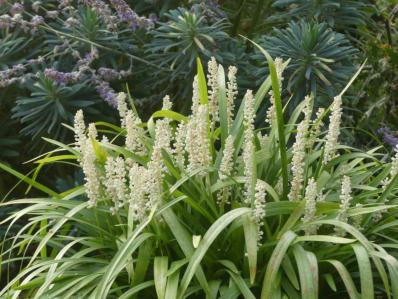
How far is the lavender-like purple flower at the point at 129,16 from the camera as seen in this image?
4.31 m

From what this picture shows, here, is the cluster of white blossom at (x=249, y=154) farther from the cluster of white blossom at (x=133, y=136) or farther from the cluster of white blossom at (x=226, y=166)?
the cluster of white blossom at (x=133, y=136)

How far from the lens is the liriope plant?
8.97ft

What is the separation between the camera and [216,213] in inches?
120

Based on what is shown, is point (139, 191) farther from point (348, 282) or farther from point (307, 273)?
point (348, 282)

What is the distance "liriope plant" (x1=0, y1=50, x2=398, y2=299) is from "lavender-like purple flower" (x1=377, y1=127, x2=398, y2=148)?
1.34 meters

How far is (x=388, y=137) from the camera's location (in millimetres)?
4656

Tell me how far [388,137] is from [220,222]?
2185mm

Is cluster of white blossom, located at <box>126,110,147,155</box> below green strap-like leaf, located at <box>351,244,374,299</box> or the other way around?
the other way around

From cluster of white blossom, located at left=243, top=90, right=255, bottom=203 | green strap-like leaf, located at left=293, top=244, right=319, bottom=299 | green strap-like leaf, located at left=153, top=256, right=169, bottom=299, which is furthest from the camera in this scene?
cluster of white blossom, located at left=243, top=90, right=255, bottom=203

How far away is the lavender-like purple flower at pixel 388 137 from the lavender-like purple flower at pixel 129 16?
147 cm

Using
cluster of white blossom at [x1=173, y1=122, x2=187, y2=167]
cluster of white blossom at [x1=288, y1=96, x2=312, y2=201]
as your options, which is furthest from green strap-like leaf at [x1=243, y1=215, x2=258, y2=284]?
cluster of white blossom at [x1=173, y1=122, x2=187, y2=167]

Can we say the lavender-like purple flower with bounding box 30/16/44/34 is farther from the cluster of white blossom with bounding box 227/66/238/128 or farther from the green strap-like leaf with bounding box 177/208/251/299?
the green strap-like leaf with bounding box 177/208/251/299

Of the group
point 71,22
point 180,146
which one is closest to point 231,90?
point 180,146

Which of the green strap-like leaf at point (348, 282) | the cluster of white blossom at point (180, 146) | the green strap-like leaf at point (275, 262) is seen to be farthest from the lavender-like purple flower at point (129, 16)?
the green strap-like leaf at point (348, 282)
